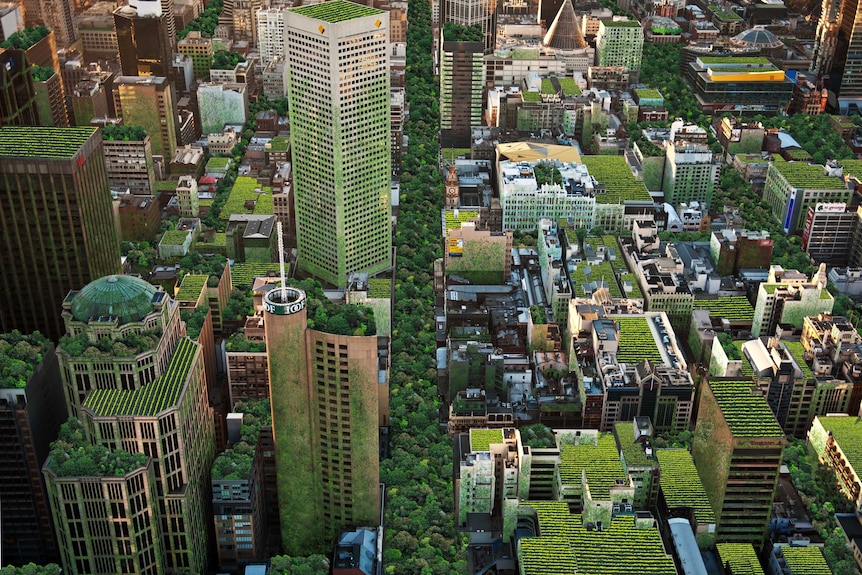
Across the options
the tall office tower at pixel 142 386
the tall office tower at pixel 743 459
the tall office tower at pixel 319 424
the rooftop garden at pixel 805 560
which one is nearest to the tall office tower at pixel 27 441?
the tall office tower at pixel 142 386

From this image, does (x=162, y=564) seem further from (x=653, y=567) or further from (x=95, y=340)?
(x=653, y=567)

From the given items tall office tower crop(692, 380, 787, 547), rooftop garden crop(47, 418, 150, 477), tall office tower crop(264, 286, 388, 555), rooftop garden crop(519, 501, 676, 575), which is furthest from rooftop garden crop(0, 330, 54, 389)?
tall office tower crop(692, 380, 787, 547)

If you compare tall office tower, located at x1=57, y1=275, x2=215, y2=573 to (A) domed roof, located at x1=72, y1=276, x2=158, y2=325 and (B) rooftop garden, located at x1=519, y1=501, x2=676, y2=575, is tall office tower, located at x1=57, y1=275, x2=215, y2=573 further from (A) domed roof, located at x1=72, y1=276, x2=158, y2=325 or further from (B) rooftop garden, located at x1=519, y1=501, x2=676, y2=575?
(B) rooftop garden, located at x1=519, y1=501, x2=676, y2=575

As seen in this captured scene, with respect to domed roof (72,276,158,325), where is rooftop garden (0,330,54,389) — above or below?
below

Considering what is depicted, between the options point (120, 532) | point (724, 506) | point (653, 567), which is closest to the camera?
point (120, 532)

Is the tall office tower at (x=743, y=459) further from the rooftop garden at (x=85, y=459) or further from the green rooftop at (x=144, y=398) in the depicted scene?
the rooftop garden at (x=85, y=459)

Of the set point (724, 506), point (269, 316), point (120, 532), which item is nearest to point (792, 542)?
point (724, 506)
